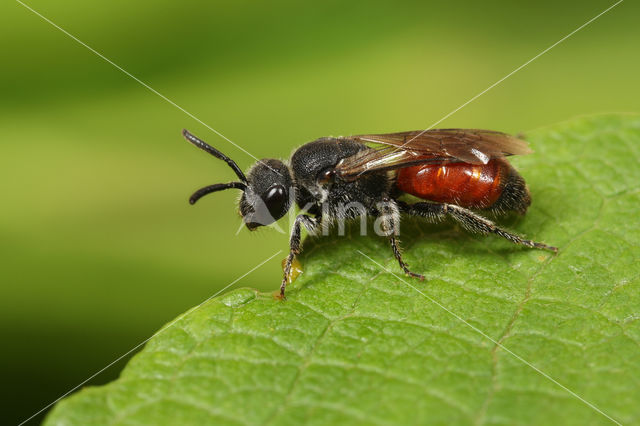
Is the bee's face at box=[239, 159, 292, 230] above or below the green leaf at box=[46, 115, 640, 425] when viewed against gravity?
above

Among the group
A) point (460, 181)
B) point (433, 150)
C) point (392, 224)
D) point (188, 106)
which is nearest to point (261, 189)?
point (392, 224)

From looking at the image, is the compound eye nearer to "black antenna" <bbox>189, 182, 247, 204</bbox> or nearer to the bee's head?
the bee's head

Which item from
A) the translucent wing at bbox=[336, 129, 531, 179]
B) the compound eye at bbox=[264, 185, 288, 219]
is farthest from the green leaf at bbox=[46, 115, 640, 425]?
the translucent wing at bbox=[336, 129, 531, 179]

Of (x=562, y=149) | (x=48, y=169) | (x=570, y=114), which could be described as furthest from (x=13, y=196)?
(x=570, y=114)

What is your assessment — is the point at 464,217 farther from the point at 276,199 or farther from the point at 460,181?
the point at 276,199

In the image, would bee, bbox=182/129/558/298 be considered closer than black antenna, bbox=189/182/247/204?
No

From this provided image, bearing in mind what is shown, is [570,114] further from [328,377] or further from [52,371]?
[52,371]

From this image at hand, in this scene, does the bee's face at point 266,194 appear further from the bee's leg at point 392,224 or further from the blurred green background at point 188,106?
the bee's leg at point 392,224
